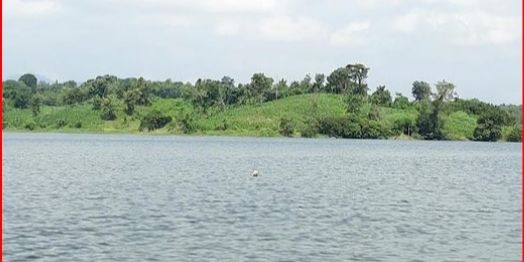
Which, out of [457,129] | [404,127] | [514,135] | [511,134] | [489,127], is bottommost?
[514,135]

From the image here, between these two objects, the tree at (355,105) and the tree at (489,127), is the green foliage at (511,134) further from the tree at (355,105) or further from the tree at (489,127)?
the tree at (355,105)

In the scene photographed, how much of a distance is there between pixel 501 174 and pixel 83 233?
52.9 m

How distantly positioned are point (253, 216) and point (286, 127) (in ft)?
518

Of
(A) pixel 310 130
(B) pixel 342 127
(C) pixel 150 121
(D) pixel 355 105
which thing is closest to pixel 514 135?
(D) pixel 355 105

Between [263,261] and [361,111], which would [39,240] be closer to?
[263,261]

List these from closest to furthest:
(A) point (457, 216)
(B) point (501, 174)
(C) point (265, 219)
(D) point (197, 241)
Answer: (D) point (197, 241), (C) point (265, 219), (A) point (457, 216), (B) point (501, 174)

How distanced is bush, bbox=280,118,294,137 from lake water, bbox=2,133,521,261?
414 feet

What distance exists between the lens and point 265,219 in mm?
34688

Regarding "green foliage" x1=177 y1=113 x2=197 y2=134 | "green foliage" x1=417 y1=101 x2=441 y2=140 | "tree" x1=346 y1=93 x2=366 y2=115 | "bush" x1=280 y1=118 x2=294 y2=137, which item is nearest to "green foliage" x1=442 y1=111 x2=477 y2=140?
"green foliage" x1=417 y1=101 x2=441 y2=140

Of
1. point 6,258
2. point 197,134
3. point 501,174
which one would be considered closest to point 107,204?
point 6,258

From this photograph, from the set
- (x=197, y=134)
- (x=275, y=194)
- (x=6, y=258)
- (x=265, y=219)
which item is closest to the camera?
(x=6, y=258)

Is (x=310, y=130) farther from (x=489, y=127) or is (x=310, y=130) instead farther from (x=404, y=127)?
(x=489, y=127)

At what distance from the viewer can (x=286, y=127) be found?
19350cm

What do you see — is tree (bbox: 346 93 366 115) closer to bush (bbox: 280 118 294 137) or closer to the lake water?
bush (bbox: 280 118 294 137)
